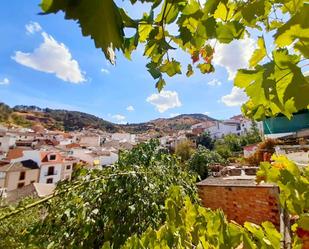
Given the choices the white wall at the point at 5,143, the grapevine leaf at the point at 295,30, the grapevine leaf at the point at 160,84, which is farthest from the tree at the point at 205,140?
the grapevine leaf at the point at 295,30

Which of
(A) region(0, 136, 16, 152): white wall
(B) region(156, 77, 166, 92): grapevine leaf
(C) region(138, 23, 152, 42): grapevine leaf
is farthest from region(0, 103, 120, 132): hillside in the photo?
(C) region(138, 23, 152, 42): grapevine leaf

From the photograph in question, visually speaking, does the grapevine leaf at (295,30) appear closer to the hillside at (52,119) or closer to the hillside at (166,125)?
the hillside at (52,119)

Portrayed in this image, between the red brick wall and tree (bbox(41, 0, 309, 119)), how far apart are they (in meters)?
5.07

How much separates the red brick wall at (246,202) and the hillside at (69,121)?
88730 millimetres

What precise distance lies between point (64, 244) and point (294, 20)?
3.07m

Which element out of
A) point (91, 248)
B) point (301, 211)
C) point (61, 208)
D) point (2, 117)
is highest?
point (2, 117)

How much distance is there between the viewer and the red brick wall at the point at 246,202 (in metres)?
5.71

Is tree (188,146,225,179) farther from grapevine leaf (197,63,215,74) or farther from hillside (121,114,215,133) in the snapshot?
hillside (121,114,215,133)

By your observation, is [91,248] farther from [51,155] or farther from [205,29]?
[51,155]

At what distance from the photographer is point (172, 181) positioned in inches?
170

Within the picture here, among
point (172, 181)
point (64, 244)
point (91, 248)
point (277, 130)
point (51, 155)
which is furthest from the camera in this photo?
point (51, 155)

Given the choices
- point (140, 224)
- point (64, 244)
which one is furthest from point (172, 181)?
point (64, 244)

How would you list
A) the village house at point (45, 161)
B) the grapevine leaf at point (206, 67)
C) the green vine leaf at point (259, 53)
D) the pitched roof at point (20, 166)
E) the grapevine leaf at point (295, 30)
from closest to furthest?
the grapevine leaf at point (295, 30), the green vine leaf at point (259, 53), the grapevine leaf at point (206, 67), the pitched roof at point (20, 166), the village house at point (45, 161)

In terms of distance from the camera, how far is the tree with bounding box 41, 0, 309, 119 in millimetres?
482
